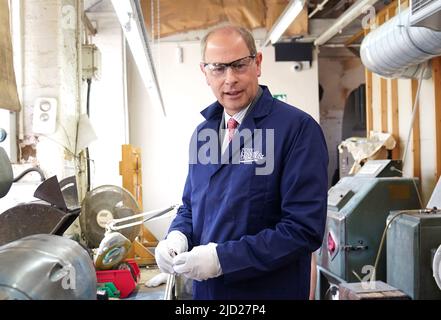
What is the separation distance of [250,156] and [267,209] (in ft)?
0.60

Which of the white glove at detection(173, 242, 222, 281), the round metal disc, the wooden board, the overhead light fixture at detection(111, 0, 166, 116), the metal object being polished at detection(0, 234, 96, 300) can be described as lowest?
the wooden board

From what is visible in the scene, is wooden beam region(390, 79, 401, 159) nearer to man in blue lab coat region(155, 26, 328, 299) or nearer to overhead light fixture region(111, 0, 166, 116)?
overhead light fixture region(111, 0, 166, 116)

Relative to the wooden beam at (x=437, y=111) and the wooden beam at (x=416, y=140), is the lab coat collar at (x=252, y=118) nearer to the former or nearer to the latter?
the wooden beam at (x=437, y=111)

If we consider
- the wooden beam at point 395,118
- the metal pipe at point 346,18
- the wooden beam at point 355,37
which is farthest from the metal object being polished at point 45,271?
the wooden beam at point 355,37

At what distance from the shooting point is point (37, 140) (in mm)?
3250

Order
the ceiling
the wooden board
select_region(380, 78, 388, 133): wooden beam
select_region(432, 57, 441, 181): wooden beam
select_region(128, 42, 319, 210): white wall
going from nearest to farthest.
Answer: the wooden board → select_region(432, 57, 441, 181): wooden beam → select_region(380, 78, 388, 133): wooden beam → the ceiling → select_region(128, 42, 319, 210): white wall

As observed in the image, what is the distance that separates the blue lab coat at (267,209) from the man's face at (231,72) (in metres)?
0.07

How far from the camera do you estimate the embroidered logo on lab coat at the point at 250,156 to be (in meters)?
1.36

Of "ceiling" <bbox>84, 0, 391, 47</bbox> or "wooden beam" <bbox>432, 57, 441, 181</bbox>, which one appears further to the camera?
"ceiling" <bbox>84, 0, 391, 47</bbox>

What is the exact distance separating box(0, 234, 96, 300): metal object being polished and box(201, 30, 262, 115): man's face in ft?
2.39

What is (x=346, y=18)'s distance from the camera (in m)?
4.61

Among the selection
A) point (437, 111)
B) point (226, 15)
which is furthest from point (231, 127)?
point (226, 15)

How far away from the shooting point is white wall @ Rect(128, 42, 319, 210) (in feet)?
20.2

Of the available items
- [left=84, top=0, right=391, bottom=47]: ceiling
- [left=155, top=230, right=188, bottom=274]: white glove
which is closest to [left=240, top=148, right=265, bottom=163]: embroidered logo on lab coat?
[left=155, top=230, right=188, bottom=274]: white glove
